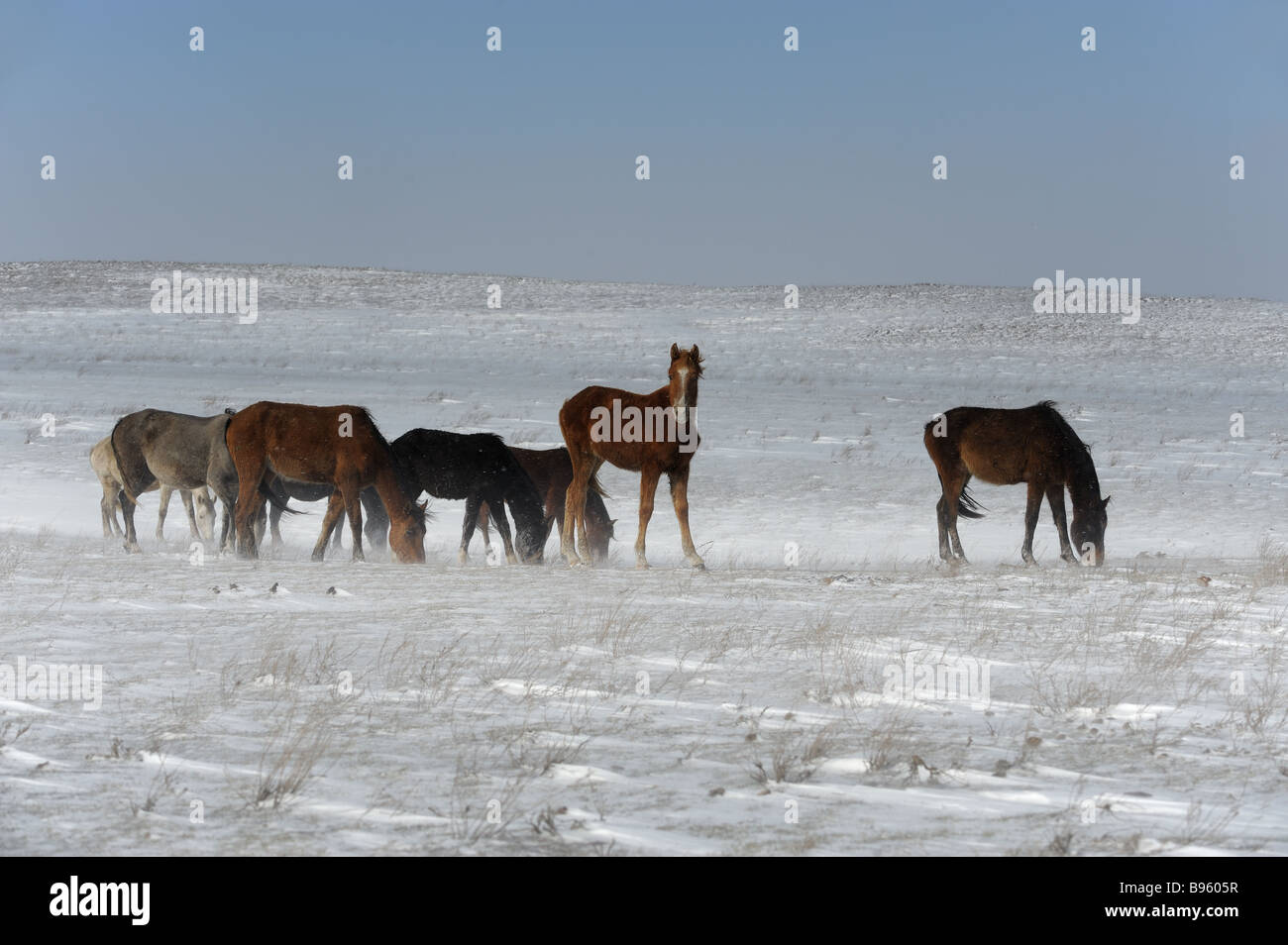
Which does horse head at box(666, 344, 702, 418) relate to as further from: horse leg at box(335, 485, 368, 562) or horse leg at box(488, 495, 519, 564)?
horse leg at box(335, 485, 368, 562)

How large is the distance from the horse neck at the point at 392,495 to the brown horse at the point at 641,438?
1.79 m

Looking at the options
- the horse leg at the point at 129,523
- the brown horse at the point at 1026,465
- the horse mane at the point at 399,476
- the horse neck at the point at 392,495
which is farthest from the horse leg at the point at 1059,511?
the horse leg at the point at 129,523

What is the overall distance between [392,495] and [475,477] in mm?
1772

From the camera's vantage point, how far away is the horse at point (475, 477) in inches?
632

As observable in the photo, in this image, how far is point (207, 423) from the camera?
16797mm

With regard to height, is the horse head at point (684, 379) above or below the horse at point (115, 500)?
above

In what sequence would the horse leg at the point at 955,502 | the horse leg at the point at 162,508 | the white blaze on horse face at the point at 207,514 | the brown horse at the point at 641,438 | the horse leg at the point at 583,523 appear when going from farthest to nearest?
the horse leg at the point at 162,508
the white blaze on horse face at the point at 207,514
the horse leg at the point at 955,502
the horse leg at the point at 583,523
the brown horse at the point at 641,438

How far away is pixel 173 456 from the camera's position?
1683 cm

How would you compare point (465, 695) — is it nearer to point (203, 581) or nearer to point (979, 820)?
point (979, 820)

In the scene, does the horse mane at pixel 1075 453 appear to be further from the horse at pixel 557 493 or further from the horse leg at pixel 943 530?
the horse at pixel 557 493

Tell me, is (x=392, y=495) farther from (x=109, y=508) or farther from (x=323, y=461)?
(x=109, y=508)

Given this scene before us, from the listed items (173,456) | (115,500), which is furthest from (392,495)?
(115,500)

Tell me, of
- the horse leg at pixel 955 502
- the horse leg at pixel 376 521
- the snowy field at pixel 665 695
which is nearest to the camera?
the snowy field at pixel 665 695
